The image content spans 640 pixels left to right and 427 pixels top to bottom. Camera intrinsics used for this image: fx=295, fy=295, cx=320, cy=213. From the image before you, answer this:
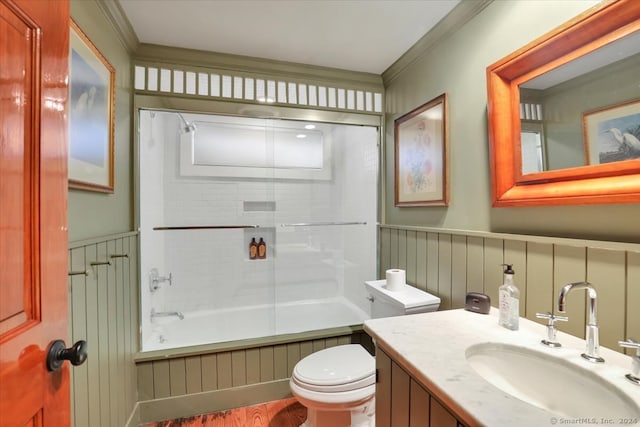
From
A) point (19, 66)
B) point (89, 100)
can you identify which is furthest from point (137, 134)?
point (19, 66)

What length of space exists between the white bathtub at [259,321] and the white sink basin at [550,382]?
150cm

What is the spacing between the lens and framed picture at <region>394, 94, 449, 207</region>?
1.67 metres

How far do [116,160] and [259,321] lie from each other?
1.64m

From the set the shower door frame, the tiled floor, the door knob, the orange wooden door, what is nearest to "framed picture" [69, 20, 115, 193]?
the shower door frame

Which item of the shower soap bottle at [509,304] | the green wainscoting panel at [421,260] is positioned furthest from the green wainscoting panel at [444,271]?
the shower soap bottle at [509,304]

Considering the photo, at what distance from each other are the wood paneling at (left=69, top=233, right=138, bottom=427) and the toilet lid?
886mm

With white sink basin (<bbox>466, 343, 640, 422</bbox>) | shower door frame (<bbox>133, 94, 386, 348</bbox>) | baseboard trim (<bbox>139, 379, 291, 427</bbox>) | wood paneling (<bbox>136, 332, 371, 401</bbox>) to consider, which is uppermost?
shower door frame (<bbox>133, 94, 386, 348</bbox>)

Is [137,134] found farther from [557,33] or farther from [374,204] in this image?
[557,33]

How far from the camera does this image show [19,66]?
56 cm

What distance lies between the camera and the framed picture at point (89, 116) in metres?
1.14

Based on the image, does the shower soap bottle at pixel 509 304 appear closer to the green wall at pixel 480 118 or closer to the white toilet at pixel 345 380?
the green wall at pixel 480 118

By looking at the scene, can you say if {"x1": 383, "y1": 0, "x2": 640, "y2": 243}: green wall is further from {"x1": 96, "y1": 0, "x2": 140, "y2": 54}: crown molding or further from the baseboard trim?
{"x1": 96, "y1": 0, "x2": 140, "y2": 54}: crown molding

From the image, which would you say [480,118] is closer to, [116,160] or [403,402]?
[403,402]

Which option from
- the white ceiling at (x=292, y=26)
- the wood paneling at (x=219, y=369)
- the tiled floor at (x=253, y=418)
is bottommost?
the tiled floor at (x=253, y=418)
